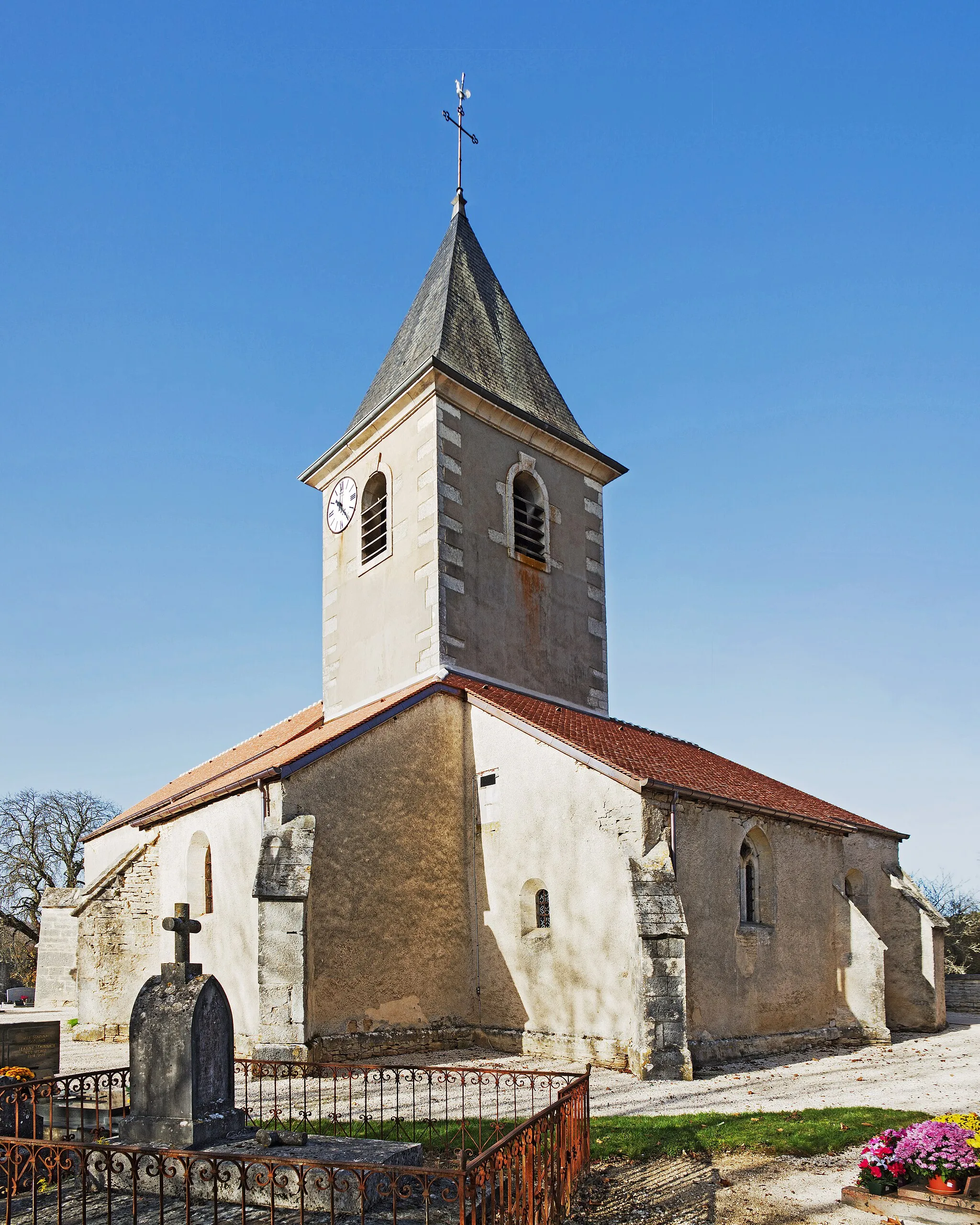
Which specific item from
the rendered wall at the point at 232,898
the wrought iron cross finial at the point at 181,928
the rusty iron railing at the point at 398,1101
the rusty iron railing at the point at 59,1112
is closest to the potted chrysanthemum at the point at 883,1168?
the rusty iron railing at the point at 398,1101

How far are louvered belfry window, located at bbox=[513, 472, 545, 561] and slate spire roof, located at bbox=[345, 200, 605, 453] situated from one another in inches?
48.7

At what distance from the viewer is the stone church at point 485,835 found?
1296 cm

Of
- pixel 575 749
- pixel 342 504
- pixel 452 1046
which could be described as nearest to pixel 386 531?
pixel 342 504

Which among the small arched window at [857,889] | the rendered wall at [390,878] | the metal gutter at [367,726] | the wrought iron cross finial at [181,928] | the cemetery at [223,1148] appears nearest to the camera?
the cemetery at [223,1148]

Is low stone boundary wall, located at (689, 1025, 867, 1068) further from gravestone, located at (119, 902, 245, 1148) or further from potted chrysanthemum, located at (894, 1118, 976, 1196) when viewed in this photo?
gravestone, located at (119, 902, 245, 1148)

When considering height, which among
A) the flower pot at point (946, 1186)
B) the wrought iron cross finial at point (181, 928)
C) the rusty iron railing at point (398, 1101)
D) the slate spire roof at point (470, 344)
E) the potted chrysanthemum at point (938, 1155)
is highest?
the slate spire roof at point (470, 344)

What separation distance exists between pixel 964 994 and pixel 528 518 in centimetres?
1623

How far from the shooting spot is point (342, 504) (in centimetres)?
2047

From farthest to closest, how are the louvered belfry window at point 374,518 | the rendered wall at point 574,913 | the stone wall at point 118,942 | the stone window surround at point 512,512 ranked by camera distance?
the louvered belfry window at point 374,518, the stone window surround at point 512,512, the stone wall at point 118,942, the rendered wall at point 574,913

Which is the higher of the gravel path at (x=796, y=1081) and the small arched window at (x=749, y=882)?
the small arched window at (x=749, y=882)

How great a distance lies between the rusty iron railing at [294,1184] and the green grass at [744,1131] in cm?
93

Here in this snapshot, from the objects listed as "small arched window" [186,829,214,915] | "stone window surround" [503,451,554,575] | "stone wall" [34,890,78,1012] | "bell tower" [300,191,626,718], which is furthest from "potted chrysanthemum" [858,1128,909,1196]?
"stone wall" [34,890,78,1012]

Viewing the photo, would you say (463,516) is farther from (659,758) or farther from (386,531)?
(659,758)

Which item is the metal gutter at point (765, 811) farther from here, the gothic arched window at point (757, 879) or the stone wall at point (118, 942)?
the stone wall at point (118, 942)
